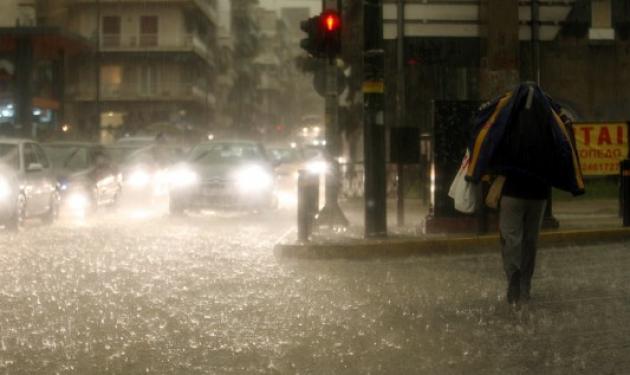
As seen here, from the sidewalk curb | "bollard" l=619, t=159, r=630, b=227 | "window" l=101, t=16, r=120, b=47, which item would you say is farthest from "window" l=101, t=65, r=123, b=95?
the sidewalk curb

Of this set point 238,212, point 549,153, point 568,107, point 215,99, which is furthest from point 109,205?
point 215,99

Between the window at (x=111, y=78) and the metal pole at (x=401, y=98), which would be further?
the window at (x=111, y=78)

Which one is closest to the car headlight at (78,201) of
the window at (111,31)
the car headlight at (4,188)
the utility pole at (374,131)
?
the car headlight at (4,188)

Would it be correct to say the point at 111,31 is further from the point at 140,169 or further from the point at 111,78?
the point at 140,169

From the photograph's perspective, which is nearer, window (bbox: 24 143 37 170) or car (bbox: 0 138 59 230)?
car (bbox: 0 138 59 230)

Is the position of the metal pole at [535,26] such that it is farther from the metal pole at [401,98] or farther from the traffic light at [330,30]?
the traffic light at [330,30]

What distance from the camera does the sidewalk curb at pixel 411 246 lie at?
1409cm

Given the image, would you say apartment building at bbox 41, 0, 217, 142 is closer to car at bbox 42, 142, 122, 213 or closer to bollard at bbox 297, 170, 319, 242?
car at bbox 42, 142, 122, 213

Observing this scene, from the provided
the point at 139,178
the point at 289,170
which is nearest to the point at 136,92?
the point at 289,170

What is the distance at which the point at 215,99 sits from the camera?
91500 millimetres

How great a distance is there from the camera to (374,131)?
49.9 ft

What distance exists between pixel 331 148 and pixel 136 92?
57649mm

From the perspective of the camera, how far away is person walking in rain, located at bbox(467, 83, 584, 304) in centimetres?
908

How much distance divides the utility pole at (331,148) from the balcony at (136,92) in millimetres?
57260
